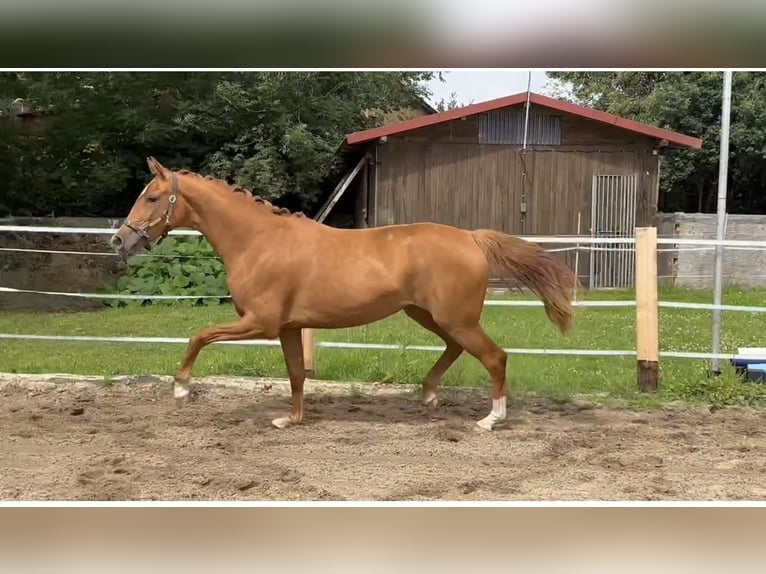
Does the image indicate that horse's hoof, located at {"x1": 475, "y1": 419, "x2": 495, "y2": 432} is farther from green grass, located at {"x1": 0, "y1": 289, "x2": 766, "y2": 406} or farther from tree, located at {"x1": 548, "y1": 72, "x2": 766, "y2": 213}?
tree, located at {"x1": 548, "y1": 72, "x2": 766, "y2": 213}

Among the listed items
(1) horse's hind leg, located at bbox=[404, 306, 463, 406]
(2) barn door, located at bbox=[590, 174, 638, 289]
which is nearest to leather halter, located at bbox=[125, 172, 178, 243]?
(1) horse's hind leg, located at bbox=[404, 306, 463, 406]

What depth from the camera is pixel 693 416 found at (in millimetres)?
4676

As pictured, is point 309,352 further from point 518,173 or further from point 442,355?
point 518,173

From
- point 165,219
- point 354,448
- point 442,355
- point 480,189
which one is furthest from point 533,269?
point 480,189

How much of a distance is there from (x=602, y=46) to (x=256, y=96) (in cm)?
851

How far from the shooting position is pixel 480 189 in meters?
7.71

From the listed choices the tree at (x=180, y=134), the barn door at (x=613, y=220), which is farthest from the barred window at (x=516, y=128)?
the tree at (x=180, y=134)

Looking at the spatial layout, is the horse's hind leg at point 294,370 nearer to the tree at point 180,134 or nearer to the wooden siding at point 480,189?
the wooden siding at point 480,189

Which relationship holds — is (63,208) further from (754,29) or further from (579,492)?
(754,29)

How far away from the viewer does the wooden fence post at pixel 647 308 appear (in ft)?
16.7

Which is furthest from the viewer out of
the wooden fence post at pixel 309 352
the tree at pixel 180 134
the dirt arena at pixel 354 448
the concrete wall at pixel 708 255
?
the concrete wall at pixel 708 255

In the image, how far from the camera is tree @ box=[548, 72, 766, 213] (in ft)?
42.7

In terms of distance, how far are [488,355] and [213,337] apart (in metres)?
1.70

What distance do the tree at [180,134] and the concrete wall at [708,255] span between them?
4.63 m
